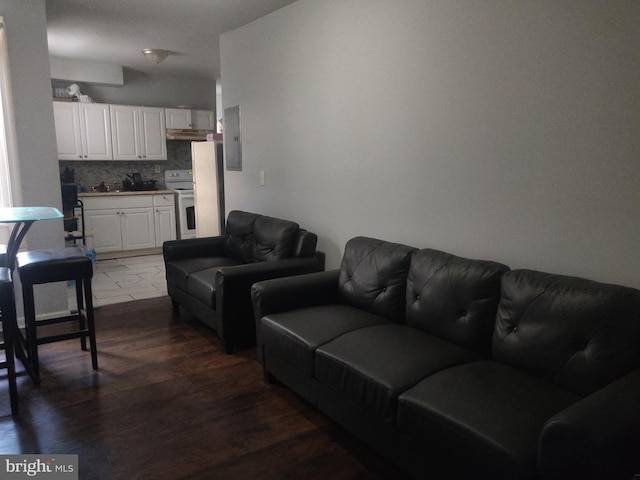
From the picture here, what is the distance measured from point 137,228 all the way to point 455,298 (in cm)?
536

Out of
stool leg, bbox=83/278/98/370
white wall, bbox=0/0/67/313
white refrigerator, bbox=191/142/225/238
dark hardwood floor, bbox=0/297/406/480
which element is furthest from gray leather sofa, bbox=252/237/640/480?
white refrigerator, bbox=191/142/225/238

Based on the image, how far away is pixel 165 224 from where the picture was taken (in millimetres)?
6797

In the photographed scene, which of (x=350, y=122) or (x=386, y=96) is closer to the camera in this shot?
(x=386, y=96)

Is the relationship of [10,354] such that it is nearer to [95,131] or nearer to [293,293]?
[293,293]

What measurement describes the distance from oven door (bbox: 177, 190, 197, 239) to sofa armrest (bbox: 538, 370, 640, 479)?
20.1ft

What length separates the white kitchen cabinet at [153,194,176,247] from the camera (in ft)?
22.1

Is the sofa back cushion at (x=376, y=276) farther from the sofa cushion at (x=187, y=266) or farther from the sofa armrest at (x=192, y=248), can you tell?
the sofa armrest at (x=192, y=248)

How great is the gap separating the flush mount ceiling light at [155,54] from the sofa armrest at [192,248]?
2524 mm

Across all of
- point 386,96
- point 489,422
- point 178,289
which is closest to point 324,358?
point 489,422

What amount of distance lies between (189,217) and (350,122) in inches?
167

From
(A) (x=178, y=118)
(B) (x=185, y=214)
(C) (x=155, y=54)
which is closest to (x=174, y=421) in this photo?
(C) (x=155, y=54)

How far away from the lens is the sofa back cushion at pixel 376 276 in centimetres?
261

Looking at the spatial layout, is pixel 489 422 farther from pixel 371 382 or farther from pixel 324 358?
pixel 324 358

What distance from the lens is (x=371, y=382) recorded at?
1934mm
